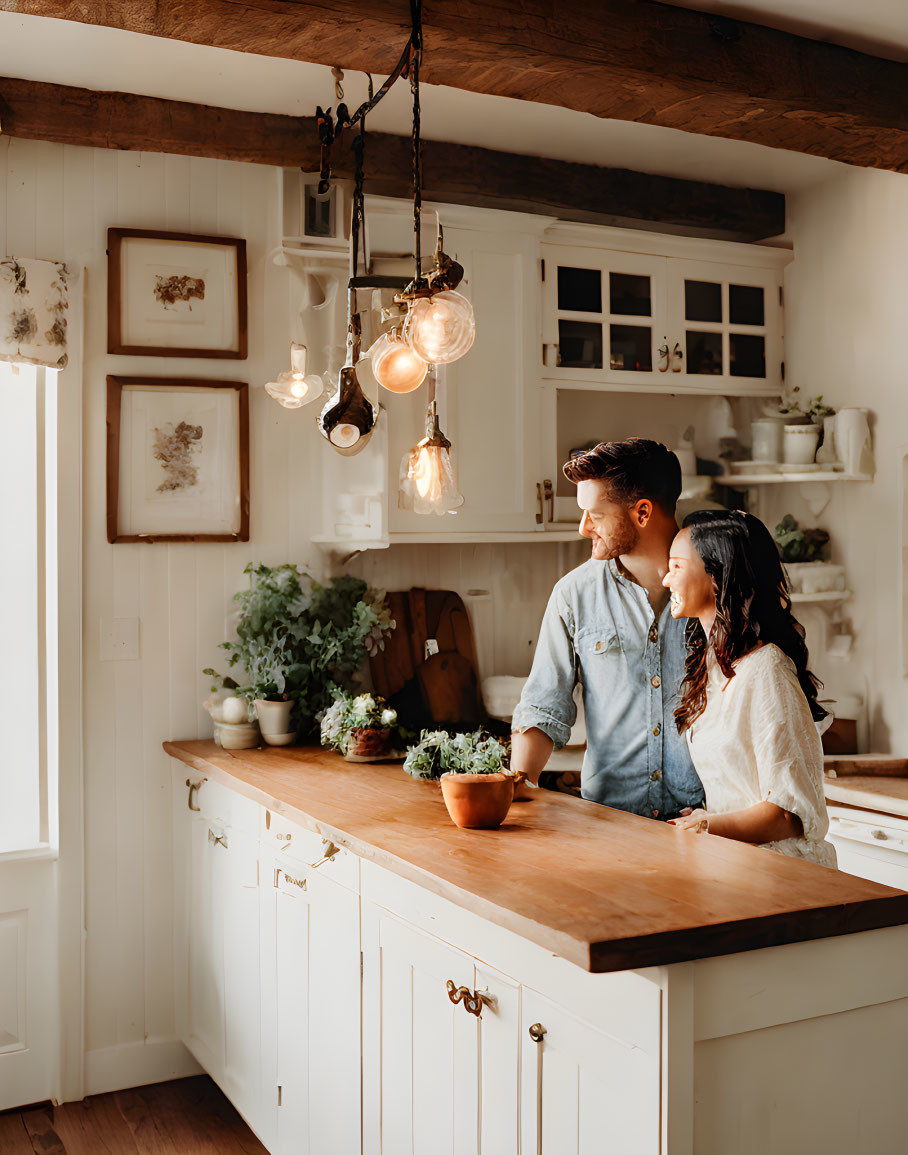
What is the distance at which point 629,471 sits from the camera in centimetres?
240

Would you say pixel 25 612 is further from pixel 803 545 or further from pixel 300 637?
pixel 803 545

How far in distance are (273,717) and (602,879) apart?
1.70 metres

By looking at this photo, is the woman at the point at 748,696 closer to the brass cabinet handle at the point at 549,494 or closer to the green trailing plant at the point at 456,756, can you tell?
the green trailing plant at the point at 456,756

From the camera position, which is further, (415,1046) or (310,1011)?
(310,1011)

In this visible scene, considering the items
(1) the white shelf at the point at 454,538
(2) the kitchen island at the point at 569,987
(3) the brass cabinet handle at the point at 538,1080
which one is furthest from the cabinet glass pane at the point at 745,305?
(3) the brass cabinet handle at the point at 538,1080

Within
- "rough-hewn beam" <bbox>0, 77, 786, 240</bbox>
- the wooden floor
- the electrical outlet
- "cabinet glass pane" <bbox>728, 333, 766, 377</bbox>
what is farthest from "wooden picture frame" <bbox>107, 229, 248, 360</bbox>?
the wooden floor

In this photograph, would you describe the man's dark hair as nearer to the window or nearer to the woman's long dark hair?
the woman's long dark hair

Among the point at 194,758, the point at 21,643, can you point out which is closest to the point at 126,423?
the point at 21,643

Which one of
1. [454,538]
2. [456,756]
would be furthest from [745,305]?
[456,756]

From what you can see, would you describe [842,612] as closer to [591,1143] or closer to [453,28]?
[453,28]

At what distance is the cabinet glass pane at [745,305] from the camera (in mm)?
4055

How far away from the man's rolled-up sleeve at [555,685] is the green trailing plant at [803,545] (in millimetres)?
1617

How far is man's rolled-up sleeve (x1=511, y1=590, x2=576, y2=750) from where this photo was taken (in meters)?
2.47

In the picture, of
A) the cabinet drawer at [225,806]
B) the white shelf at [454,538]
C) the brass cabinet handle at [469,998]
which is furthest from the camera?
the white shelf at [454,538]
